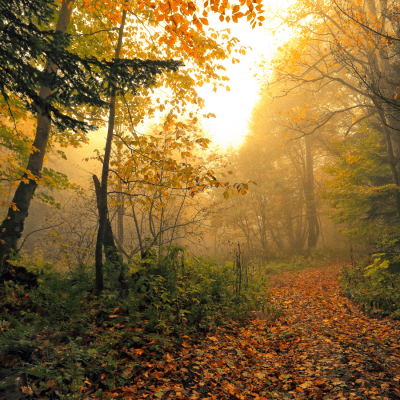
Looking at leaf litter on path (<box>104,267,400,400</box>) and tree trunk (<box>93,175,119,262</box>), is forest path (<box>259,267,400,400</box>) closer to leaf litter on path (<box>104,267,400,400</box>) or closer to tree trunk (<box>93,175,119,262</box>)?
leaf litter on path (<box>104,267,400,400</box>)

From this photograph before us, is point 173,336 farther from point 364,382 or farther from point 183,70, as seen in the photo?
point 183,70

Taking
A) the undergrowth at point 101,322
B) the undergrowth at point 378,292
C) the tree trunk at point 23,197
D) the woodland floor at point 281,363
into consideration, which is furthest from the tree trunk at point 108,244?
the undergrowth at point 378,292

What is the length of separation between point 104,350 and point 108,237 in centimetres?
343

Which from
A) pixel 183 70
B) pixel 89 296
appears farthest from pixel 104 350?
pixel 183 70

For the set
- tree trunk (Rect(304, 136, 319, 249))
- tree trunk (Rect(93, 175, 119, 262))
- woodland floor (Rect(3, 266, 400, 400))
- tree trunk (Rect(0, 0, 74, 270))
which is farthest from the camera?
tree trunk (Rect(304, 136, 319, 249))

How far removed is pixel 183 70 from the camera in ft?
21.4

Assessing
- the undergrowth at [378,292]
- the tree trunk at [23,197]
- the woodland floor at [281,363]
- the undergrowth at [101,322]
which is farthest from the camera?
the undergrowth at [378,292]

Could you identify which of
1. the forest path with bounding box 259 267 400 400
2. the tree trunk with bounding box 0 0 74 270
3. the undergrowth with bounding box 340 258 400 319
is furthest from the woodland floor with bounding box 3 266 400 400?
the tree trunk with bounding box 0 0 74 270

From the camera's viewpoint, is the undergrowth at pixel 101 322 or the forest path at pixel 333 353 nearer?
the undergrowth at pixel 101 322

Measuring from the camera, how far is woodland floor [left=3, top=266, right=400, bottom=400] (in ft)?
10.5

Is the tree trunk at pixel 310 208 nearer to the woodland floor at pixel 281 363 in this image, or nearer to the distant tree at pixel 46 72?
the woodland floor at pixel 281 363

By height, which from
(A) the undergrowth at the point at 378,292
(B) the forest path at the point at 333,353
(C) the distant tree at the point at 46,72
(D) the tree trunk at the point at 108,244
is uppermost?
(C) the distant tree at the point at 46,72

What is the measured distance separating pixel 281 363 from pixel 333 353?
896mm

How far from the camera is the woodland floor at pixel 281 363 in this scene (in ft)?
10.5
